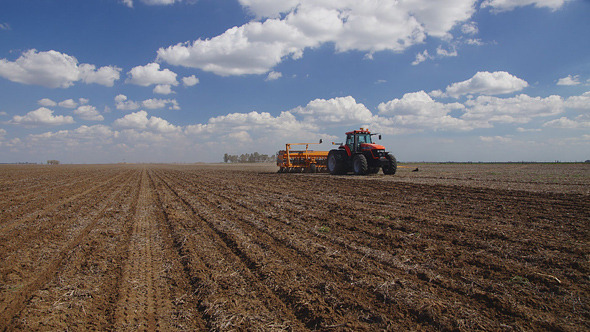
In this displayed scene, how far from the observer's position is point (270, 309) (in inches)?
119

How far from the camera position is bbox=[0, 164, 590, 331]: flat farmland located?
2.87 m

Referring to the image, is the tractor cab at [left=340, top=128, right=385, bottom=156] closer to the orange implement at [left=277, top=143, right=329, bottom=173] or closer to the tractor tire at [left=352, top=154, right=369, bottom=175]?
the tractor tire at [left=352, top=154, right=369, bottom=175]

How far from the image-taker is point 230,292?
3381mm

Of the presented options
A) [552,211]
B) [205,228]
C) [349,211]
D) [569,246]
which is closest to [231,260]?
[205,228]

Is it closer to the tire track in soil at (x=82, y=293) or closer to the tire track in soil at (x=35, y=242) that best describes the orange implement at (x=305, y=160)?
the tire track in soil at (x=35, y=242)

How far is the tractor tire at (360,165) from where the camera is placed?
18.4 m

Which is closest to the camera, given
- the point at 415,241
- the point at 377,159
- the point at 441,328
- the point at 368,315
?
the point at 441,328

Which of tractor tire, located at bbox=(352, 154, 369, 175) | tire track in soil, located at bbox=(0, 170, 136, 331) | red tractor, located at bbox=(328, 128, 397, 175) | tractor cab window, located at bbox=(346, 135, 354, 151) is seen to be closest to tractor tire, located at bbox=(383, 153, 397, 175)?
red tractor, located at bbox=(328, 128, 397, 175)

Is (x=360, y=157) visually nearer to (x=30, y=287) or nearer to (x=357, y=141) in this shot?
(x=357, y=141)

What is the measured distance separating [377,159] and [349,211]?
11560 millimetres

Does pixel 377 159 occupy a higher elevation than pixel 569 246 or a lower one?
higher

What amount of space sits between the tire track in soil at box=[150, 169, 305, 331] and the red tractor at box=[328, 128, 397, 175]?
1447 centimetres

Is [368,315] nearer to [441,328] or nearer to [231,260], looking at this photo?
[441,328]

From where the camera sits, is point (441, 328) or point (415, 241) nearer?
point (441, 328)
